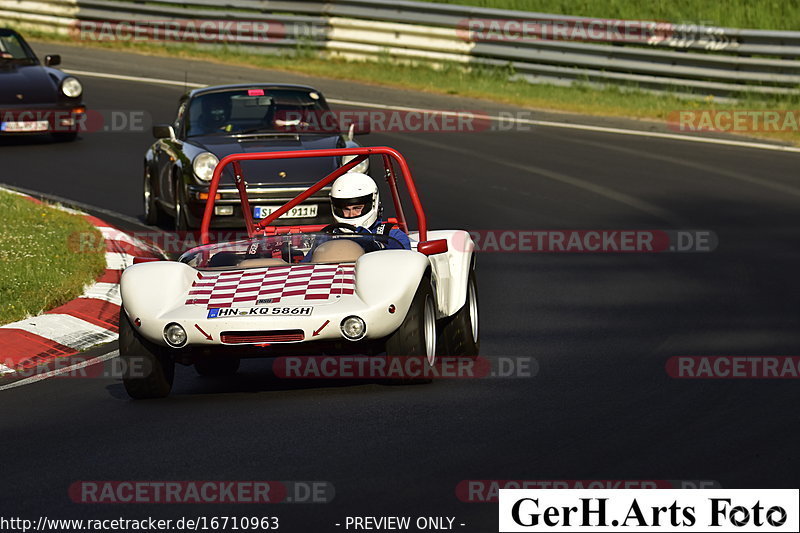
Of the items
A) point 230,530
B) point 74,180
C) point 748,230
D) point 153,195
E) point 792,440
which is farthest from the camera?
point 74,180

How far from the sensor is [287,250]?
355 inches

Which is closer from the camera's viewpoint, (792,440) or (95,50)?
(792,440)

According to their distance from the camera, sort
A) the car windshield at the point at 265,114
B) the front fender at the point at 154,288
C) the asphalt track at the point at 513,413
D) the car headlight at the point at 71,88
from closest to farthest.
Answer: the asphalt track at the point at 513,413 < the front fender at the point at 154,288 < the car windshield at the point at 265,114 < the car headlight at the point at 71,88

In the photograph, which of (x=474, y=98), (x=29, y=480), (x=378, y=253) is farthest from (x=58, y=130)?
(x=29, y=480)

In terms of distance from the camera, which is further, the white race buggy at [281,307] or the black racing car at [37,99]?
the black racing car at [37,99]

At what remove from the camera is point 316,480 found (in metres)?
6.29

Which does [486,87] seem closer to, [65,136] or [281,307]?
[65,136]

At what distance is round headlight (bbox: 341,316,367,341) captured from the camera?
782 cm

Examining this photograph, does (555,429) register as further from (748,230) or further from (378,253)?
(748,230)

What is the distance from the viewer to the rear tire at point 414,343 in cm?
801

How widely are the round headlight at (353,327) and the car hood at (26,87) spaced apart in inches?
500

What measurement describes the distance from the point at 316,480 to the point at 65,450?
4.60 ft

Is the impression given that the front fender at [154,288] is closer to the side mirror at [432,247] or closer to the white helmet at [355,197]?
the white helmet at [355,197]

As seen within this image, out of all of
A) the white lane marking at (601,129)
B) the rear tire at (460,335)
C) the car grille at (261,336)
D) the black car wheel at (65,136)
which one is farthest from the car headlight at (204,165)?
the black car wheel at (65,136)
